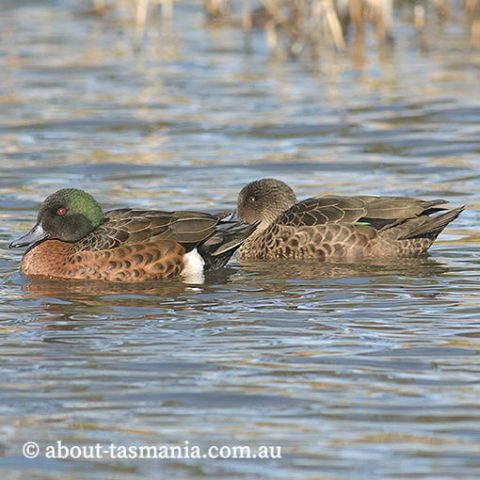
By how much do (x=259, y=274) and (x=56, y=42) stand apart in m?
11.4

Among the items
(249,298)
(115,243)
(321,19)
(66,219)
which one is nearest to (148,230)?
(115,243)

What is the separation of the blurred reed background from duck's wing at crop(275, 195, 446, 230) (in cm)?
778

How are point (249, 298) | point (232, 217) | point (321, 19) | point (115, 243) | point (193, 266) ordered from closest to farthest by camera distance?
point (249, 298) < point (115, 243) < point (193, 266) < point (232, 217) < point (321, 19)

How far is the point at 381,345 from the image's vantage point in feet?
26.0

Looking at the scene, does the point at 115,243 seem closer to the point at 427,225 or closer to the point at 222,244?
the point at 222,244

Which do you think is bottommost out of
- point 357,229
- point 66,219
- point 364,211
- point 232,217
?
point 232,217

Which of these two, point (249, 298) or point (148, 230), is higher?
point (148, 230)

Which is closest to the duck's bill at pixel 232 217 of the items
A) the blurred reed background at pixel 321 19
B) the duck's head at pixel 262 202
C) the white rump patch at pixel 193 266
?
the duck's head at pixel 262 202

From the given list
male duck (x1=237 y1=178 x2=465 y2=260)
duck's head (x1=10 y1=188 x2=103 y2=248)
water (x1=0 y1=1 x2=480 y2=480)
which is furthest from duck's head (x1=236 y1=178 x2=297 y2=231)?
duck's head (x1=10 y1=188 x2=103 y2=248)

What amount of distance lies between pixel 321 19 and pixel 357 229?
967cm

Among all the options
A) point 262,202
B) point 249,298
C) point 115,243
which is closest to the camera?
point 249,298

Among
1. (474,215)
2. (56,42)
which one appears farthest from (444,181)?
(56,42)

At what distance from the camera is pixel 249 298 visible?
367 inches

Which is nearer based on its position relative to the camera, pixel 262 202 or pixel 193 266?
pixel 193 266
